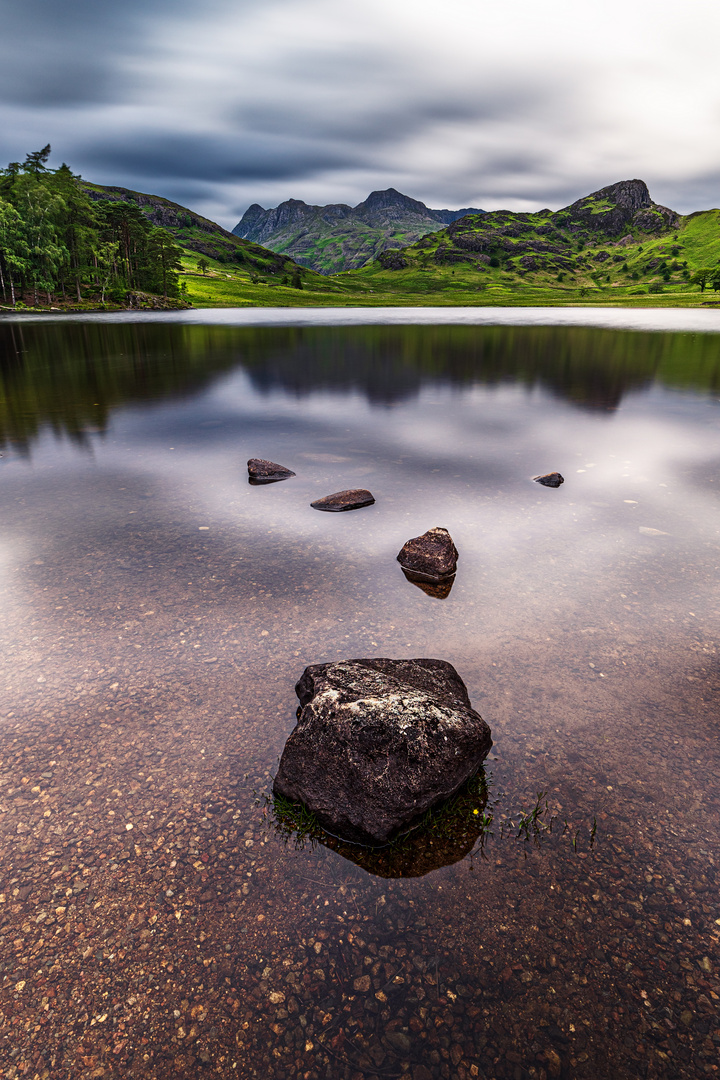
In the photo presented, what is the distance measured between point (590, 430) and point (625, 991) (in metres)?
28.8

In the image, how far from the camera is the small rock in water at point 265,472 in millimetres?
21125

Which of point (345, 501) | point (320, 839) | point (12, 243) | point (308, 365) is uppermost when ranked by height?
point (12, 243)

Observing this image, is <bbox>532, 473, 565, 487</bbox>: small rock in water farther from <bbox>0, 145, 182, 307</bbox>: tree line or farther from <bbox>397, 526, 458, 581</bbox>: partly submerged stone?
<bbox>0, 145, 182, 307</bbox>: tree line

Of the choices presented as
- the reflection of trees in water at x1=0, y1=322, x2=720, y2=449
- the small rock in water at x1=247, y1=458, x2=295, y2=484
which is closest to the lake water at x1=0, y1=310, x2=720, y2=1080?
the small rock in water at x1=247, y1=458, x2=295, y2=484

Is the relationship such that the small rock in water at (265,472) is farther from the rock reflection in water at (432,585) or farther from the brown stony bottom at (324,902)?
the brown stony bottom at (324,902)

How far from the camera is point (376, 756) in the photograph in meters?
7.06

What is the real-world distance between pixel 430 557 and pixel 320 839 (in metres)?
7.78

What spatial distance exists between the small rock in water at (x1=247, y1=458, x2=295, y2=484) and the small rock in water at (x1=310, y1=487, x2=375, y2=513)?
341cm

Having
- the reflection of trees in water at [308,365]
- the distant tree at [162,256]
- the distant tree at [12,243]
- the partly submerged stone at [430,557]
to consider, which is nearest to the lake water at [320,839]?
the partly submerged stone at [430,557]

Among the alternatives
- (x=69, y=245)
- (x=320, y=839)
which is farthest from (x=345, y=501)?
(x=69, y=245)

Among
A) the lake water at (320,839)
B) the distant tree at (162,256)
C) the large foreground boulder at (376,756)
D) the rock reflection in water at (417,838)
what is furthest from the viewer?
the distant tree at (162,256)

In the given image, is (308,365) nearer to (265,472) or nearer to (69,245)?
(265,472)

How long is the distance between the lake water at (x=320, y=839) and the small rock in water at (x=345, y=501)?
43 centimetres

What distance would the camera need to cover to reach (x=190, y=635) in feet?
36.1
